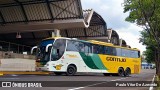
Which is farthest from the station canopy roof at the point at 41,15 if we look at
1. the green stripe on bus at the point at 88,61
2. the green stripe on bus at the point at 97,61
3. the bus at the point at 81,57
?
the green stripe on bus at the point at 88,61

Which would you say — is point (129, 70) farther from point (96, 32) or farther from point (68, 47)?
point (96, 32)

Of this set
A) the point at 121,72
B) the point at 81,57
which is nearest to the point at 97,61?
the point at 81,57

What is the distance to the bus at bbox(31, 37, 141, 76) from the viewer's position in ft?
86.6

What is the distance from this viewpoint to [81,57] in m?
28.5

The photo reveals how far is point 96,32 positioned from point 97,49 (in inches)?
971

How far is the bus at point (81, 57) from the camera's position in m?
26.4

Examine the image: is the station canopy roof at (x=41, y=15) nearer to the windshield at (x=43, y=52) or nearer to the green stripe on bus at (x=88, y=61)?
the green stripe on bus at (x=88, y=61)

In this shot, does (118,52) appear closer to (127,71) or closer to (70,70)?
(127,71)

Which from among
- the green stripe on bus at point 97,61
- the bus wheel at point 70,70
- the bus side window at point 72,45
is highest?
the bus side window at point 72,45

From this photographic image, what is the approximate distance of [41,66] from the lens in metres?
26.5

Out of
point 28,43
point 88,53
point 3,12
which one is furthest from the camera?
point 28,43

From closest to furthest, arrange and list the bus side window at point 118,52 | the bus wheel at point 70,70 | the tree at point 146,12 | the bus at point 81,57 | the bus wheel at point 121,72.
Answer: the tree at point 146,12, the bus at point 81,57, the bus wheel at point 70,70, the bus side window at point 118,52, the bus wheel at point 121,72

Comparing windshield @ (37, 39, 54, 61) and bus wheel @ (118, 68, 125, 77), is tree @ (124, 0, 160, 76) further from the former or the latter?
bus wheel @ (118, 68, 125, 77)

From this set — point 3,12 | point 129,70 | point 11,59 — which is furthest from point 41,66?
point 3,12
